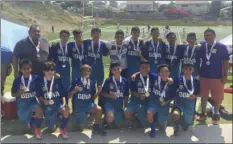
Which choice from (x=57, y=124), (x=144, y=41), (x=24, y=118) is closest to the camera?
(x=24, y=118)

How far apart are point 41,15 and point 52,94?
7.45 feet

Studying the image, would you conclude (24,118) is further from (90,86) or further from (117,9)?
(117,9)

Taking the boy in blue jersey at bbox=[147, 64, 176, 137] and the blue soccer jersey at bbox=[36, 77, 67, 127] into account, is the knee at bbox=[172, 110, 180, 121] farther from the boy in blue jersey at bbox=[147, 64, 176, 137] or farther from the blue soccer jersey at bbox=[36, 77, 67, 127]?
the blue soccer jersey at bbox=[36, 77, 67, 127]

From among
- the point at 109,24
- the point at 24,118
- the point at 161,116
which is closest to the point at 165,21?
the point at 109,24

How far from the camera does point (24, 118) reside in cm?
503

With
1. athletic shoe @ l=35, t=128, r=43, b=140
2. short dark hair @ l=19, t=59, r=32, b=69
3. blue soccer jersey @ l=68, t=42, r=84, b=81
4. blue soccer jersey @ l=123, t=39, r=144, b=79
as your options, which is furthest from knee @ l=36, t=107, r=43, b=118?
blue soccer jersey @ l=123, t=39, r=144, b=79

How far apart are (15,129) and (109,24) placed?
2.74m

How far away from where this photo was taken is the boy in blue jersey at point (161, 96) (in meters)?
5.14

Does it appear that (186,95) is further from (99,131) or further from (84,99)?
(84,99)

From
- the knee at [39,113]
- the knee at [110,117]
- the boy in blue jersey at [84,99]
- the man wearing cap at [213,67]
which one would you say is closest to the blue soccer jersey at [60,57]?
the boy in blue jersey at [84,99]

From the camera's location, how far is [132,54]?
5.96m

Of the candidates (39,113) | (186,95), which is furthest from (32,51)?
(186,95)

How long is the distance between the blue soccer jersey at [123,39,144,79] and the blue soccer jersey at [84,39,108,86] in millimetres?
433

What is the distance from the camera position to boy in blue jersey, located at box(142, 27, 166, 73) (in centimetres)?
588
